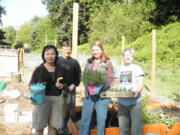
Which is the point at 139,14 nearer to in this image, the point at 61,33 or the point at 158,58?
the point at 158,58

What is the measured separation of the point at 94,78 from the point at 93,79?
17 mm

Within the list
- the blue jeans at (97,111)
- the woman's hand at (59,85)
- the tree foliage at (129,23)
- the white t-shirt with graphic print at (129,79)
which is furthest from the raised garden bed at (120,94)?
the tree foliage at (129,23)

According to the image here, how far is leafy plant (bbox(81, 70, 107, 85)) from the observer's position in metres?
1.97

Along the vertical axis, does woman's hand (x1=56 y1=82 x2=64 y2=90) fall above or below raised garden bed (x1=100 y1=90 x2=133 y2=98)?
above

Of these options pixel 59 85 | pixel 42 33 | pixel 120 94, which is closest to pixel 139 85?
pixel 120 94

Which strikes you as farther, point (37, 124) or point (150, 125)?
point (150, 125)

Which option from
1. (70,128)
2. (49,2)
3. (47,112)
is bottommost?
(70,128)

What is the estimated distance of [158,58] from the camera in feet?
25.2

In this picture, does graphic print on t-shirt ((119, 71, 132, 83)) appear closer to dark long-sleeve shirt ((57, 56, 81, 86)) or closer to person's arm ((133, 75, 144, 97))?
person's arm ((133, 75, 144, 97))

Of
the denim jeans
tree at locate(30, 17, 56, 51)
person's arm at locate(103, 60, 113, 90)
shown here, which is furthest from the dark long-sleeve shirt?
tree at locate(30, 17, 56, 51)

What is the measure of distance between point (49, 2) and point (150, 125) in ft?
97.5

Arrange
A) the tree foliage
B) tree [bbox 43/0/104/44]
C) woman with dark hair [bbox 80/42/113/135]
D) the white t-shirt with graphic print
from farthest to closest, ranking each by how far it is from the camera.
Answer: tree [bbox 43/0/104/44] → the tree foliage → woman with dark hair [bbox 80/42/113/135] → the white t-shirt with graphic print

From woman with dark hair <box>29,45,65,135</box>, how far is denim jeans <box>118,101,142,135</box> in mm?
762

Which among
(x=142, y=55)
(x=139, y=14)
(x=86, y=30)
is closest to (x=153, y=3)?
(x=139, y=14)
